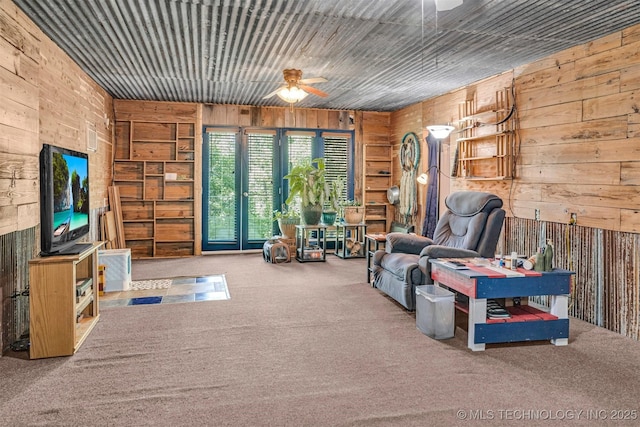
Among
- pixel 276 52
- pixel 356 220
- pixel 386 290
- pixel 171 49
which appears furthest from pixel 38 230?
pixel 356 220

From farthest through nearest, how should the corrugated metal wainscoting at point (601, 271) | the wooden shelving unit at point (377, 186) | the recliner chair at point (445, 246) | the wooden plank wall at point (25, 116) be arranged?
the wooden shelving unit at point (377, 186)
the recliner chair at point (445, 246)
the corrugated metal wainscoting at point (601, 271)
the wooden plank wall at point (25, 116)

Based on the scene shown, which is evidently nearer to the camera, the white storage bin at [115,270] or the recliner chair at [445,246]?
the recliner chair at [445,246]

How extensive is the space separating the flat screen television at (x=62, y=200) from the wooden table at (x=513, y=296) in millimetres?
2890

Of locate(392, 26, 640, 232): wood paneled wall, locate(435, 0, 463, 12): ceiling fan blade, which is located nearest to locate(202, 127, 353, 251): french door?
locate(392, 26, 640, 232): wood paneled wall

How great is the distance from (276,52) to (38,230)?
2.70 m

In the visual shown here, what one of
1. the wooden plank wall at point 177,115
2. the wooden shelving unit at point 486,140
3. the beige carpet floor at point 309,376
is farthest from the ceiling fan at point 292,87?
the wooden plank wall at point 177,115

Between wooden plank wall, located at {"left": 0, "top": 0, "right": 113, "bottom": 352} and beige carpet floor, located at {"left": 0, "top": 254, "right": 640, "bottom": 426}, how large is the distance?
891 mm

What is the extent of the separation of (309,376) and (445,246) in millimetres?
2037

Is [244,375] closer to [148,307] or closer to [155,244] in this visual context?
[148,307]

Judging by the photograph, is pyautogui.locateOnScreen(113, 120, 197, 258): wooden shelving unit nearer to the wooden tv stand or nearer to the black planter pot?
the black planter pot

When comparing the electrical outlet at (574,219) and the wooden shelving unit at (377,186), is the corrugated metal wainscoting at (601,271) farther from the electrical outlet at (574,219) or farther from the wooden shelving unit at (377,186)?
the wooden shelving unit at (377,186)

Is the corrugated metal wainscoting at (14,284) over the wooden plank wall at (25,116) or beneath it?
beneath

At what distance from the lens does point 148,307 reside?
14.1 feet

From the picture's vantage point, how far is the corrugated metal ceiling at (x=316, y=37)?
3.36 meters
